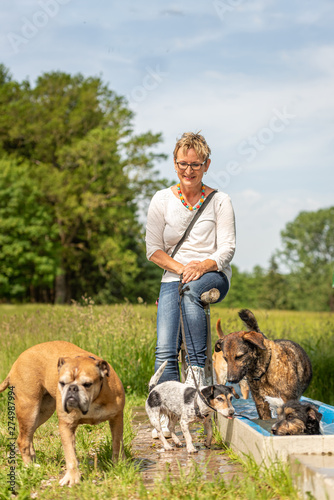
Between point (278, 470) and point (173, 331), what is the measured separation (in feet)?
6.33

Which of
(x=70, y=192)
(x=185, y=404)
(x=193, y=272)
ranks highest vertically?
(x=70, y=192)

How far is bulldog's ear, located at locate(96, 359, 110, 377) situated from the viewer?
4.20 m

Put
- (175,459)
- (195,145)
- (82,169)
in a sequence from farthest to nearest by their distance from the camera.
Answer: (82,169) → (195,145) → (175,459)

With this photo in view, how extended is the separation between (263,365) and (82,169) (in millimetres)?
36602

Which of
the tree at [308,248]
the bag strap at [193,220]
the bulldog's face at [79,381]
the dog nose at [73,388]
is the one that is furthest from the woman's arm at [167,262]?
the tree at [308,248]

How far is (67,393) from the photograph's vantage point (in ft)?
12.8

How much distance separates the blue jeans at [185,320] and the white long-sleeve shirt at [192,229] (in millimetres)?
141

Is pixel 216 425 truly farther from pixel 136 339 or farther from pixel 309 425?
pixel 136 339

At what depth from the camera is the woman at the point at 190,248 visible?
5426 mm

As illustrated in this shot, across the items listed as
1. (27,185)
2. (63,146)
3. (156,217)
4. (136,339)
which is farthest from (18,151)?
(156,217)

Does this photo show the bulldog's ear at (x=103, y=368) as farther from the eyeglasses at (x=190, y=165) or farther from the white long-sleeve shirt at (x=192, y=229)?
the eyeglasses at (x=190, y=165)

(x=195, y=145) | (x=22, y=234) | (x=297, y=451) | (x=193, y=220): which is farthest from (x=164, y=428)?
(x=22, y=234)

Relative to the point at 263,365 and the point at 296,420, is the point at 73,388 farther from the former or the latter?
the point at 263,365

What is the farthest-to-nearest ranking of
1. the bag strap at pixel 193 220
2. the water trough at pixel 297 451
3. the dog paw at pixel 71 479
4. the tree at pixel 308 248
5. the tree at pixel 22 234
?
the tree at pixel 308 248, the tree at pixel 22 234, the bag strap at pixel 193 220, the dog paw at pixel 71 479, the water trough at pixel 297 451
